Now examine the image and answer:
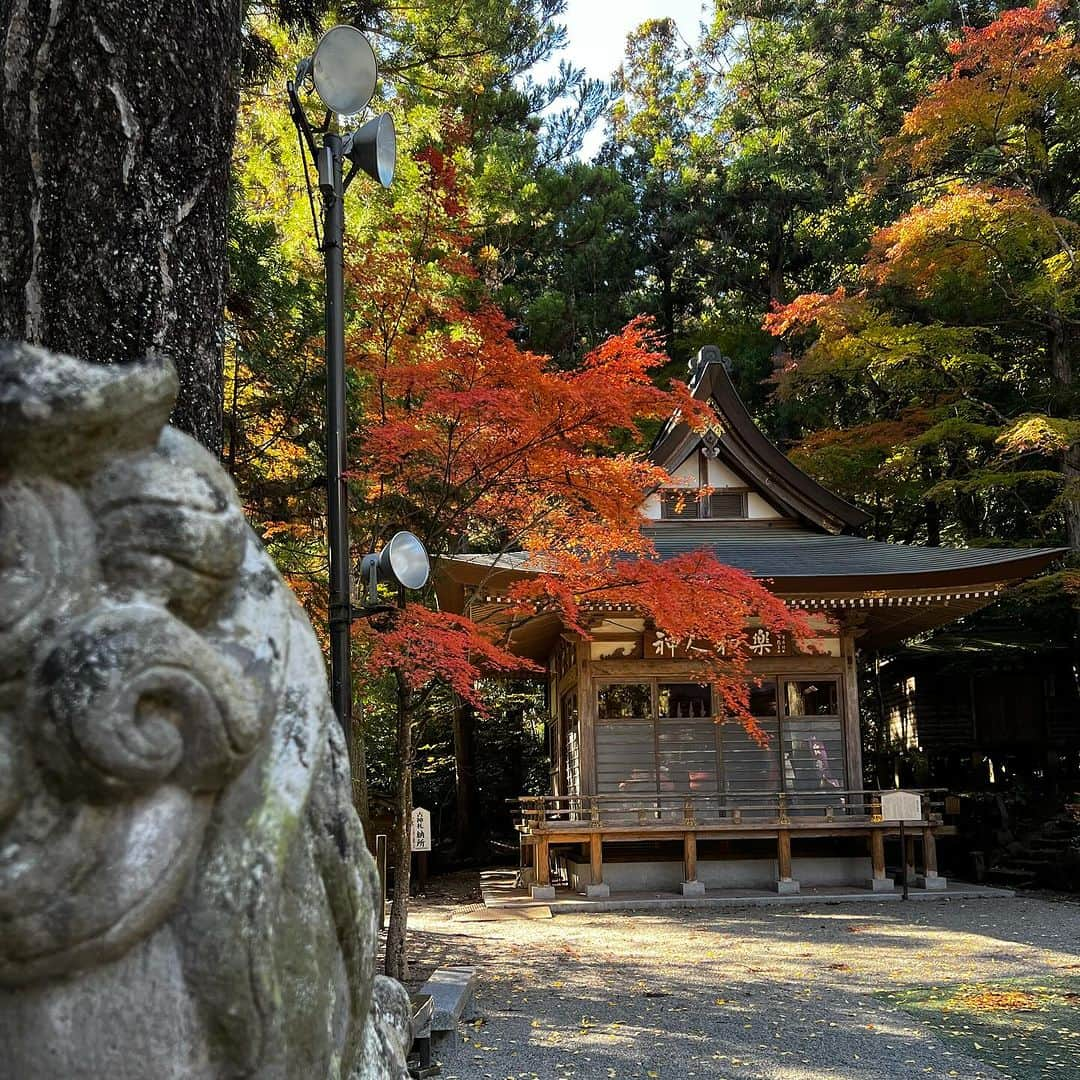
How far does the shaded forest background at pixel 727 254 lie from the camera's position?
7.70 m

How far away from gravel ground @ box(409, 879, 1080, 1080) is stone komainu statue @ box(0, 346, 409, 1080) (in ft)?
15.0

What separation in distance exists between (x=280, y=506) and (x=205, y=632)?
6402mm

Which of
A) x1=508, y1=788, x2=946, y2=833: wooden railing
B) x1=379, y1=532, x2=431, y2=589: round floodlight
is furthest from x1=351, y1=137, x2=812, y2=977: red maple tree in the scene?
x1=508, y1=788, x2=946, y2=833: wooden railing

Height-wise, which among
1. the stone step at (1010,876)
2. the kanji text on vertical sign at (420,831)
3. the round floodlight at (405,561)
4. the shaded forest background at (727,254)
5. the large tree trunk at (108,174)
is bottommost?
the stone step at (1010,876)

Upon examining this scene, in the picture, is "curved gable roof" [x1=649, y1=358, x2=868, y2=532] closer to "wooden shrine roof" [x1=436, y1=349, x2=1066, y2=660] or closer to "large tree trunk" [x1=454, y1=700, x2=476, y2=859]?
"wooden shrine roof" [x1=436, y1=349, x2=1066, y2=660]

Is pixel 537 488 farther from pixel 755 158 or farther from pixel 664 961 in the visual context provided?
pixel 755 158

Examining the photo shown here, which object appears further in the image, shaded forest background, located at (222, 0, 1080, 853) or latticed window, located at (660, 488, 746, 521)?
latticed window, located at (660, 488, 746, 521)

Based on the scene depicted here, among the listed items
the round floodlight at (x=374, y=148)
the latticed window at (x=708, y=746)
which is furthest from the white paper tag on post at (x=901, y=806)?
the round floodlight at (x=374, y=148)

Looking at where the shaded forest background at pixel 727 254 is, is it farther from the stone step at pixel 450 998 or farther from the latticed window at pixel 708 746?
the latticed window at pixel 708 746

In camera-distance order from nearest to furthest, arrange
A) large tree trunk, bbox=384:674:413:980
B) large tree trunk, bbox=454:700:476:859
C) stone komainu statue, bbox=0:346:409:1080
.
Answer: stone komainu statue, bbox=0:346:409:1080 < large tree trunk, bbox=384:674:413:980 < large tree trunk, bbox=454:700:476:859

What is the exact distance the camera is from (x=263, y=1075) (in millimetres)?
1241

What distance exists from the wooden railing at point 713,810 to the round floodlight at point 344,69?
8805mm

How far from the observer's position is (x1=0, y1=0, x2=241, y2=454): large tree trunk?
2.82 m

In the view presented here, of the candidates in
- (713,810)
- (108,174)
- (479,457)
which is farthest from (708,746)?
(108,174)
